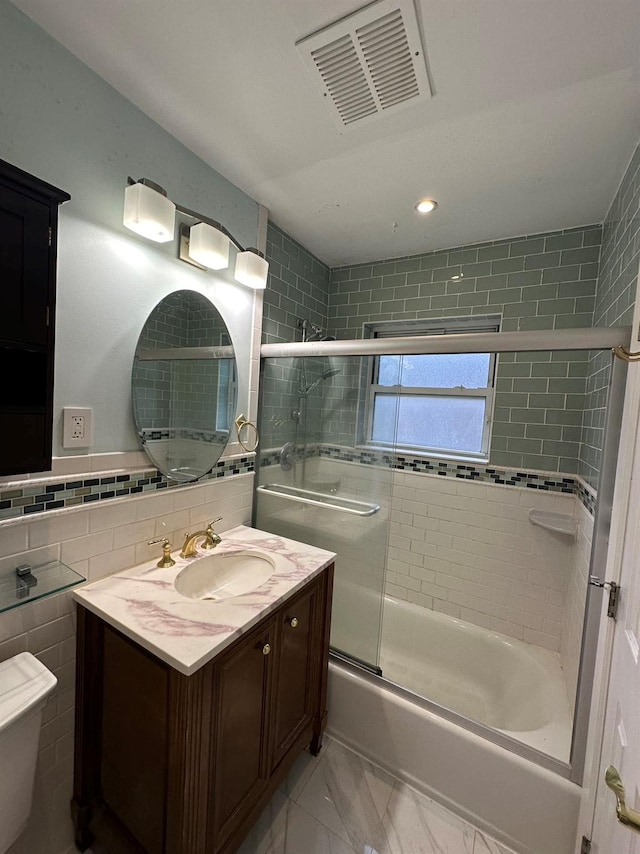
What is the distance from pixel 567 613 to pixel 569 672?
266 millimetres

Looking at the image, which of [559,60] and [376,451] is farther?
[376,451]

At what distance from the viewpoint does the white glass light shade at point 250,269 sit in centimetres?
158

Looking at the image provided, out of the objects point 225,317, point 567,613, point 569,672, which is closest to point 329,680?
point 569,672

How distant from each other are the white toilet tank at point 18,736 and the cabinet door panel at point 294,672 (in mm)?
666

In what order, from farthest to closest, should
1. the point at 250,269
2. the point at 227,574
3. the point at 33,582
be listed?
the point at 250,269 < the point at 227,574 < the point at 33,582

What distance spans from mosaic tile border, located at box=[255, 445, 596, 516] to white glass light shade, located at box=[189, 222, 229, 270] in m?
0.98

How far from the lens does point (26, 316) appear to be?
2.88 ft

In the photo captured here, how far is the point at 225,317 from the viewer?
64.2 inches

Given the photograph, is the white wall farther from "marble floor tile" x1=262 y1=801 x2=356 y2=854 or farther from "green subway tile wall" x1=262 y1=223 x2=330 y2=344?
"green subway tile wall" x1=262 y1=223 x2=330 y2=344

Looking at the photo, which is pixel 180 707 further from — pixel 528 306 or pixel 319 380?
pixel 528 306

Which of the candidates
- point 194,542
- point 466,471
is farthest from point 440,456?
point 194,542

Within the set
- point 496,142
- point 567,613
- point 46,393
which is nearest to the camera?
point 46,393

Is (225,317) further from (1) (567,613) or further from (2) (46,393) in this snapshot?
(1) (567,613)

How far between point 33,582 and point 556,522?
2244 millimetres
